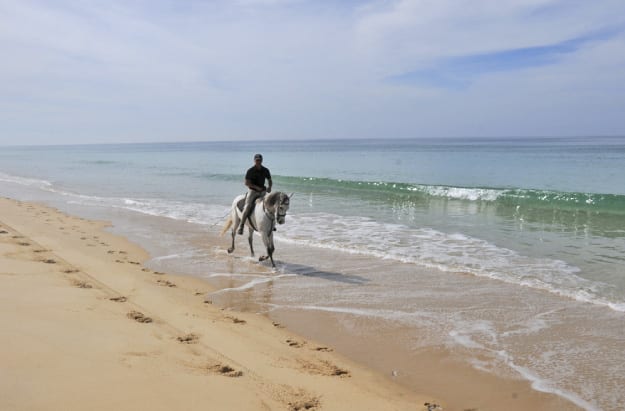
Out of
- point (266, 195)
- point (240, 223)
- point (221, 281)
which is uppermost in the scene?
point (266, 195)

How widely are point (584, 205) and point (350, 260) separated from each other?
50.5 feet

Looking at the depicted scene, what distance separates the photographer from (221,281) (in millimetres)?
8367

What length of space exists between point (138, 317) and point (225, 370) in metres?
1.85

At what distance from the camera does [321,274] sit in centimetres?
875

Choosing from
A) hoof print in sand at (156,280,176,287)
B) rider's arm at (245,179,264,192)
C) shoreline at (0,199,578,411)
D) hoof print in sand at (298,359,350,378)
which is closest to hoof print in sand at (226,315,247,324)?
shoreline at (0,199,578,411)

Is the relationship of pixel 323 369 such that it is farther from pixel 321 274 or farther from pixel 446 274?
pixel 446 274

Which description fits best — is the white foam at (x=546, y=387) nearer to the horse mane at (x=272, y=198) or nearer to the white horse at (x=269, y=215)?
the white horse at (x=269, y=215)

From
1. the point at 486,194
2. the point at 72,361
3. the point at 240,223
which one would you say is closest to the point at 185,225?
the point at 240,223

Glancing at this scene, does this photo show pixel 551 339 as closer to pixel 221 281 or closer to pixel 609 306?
pixel 609 306

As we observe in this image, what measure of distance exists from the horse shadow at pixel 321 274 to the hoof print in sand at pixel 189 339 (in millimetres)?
3571

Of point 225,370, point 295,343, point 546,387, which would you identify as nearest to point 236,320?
point 295,343

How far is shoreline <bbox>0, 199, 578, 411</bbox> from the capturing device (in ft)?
13.1

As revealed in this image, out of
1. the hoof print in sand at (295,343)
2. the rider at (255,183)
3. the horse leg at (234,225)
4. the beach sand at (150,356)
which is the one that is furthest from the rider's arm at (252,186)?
the hoof print in sand at (295,343)

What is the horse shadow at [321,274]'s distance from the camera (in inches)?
326
